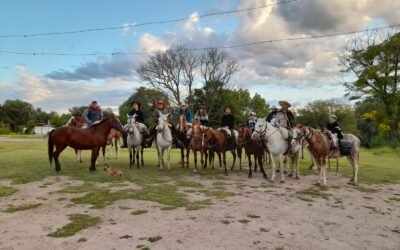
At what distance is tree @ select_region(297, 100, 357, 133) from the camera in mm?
66438

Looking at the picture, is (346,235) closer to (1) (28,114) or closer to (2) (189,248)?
(2) (189,248)

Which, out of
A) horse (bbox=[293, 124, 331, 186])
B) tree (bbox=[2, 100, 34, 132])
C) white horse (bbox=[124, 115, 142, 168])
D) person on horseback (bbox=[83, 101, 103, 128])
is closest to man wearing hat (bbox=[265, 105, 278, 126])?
horse (bbox=[293, 124, 331, 186])

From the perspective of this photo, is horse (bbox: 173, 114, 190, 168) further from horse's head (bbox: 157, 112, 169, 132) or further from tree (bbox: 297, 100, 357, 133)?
tree (bbox: 297, 100, 357, 133)

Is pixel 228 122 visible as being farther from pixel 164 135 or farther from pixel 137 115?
pixel 137 115

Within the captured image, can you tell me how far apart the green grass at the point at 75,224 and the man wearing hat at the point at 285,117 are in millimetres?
7872

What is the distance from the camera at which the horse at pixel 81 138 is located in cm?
1218

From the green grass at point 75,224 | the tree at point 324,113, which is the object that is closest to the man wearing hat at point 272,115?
the green grass at point 75,224

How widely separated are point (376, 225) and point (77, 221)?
6104 mm

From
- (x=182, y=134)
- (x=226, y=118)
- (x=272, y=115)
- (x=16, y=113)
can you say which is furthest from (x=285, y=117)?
(x=16, y=113)

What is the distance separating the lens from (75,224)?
6664 mm

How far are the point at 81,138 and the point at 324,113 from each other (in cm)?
6634

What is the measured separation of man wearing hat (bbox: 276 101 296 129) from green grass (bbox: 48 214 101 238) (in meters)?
7.87

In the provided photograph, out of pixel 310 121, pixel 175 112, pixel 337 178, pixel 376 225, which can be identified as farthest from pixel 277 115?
pixel 310 121

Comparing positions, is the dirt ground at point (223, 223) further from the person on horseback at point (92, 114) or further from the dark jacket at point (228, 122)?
the dark jacket at point (228, 122)
